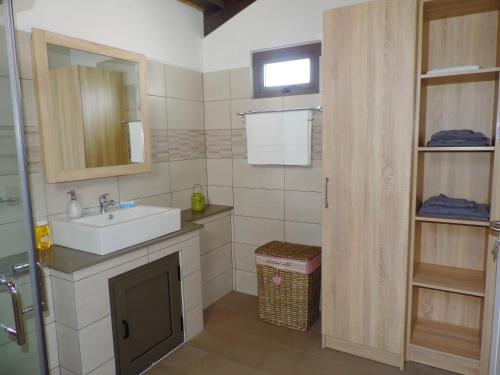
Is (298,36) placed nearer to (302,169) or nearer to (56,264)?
(302,169)

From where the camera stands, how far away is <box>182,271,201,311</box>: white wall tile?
7.91ft

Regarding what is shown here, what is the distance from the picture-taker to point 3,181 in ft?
3.99

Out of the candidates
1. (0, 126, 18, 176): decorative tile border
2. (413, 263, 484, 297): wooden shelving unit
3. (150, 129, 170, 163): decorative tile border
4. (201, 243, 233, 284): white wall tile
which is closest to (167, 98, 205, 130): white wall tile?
(150, 129, 170, 163): decorative tile border

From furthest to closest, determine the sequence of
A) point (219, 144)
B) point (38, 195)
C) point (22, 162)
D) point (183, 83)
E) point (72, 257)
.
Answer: point (219, 144) → point (183, 83) → point (38, 195) → point (72, 257) → point (22, 162)

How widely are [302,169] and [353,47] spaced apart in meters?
1.02

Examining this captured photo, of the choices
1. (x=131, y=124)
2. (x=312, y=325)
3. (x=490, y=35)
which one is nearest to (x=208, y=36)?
(x=131, y=124)

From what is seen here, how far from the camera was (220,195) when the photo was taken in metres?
3.22

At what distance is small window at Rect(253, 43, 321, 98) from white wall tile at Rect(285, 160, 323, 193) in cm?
57

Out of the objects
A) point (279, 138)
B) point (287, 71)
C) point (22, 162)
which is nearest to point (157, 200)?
point (279, 138)

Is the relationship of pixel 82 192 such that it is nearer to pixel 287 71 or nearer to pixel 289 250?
pixel 289 250

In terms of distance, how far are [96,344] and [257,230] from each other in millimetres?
1548

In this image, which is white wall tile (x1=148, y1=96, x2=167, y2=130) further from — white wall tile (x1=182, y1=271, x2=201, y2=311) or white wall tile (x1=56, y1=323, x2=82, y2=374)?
white wall tile (x1=56, y1=323, x2=82, y2=374)

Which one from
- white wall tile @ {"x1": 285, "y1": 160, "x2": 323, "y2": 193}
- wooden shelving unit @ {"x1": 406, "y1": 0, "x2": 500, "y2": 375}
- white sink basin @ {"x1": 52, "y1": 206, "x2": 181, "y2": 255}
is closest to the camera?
white sink basin @ {"x1": 52, "y1": 206, "x2": 181, "y2": 255}

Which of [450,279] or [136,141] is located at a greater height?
[136,141]
